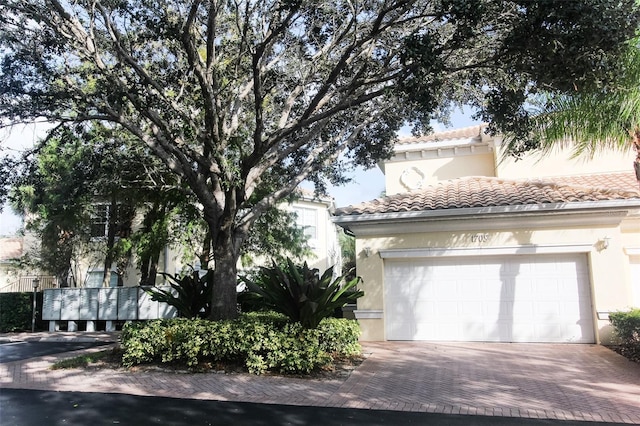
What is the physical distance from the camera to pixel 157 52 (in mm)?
11812

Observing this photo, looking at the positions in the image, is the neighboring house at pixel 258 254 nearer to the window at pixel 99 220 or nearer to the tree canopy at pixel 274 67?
the window at pixel 99 220

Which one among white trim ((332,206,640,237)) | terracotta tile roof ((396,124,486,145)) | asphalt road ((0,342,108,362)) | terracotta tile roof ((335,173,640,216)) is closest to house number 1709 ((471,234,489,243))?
white trim ((332,206,640,237))

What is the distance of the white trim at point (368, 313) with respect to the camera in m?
12.4

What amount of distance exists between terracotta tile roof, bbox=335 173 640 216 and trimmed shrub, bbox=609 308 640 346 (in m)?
2.80

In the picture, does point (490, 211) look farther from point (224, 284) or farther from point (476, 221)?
point (224, 284)

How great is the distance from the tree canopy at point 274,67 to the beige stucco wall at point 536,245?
115 inches

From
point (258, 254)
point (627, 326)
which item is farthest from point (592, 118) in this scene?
point (258, 254)

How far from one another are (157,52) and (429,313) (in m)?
9.69

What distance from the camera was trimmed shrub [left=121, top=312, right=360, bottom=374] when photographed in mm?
8539

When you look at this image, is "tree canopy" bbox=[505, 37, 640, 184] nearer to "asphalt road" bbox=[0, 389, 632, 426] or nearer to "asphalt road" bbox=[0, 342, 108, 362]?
"asphalt road" bbox=[0, 389, 632, 426]

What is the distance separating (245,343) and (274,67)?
6968 millimetres

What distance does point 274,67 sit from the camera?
11945 mm

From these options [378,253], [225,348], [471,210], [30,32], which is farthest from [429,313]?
[30,32]

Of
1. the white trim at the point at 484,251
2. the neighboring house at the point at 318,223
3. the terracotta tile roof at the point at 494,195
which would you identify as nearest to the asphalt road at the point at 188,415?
the white trim at the point at 484,251
